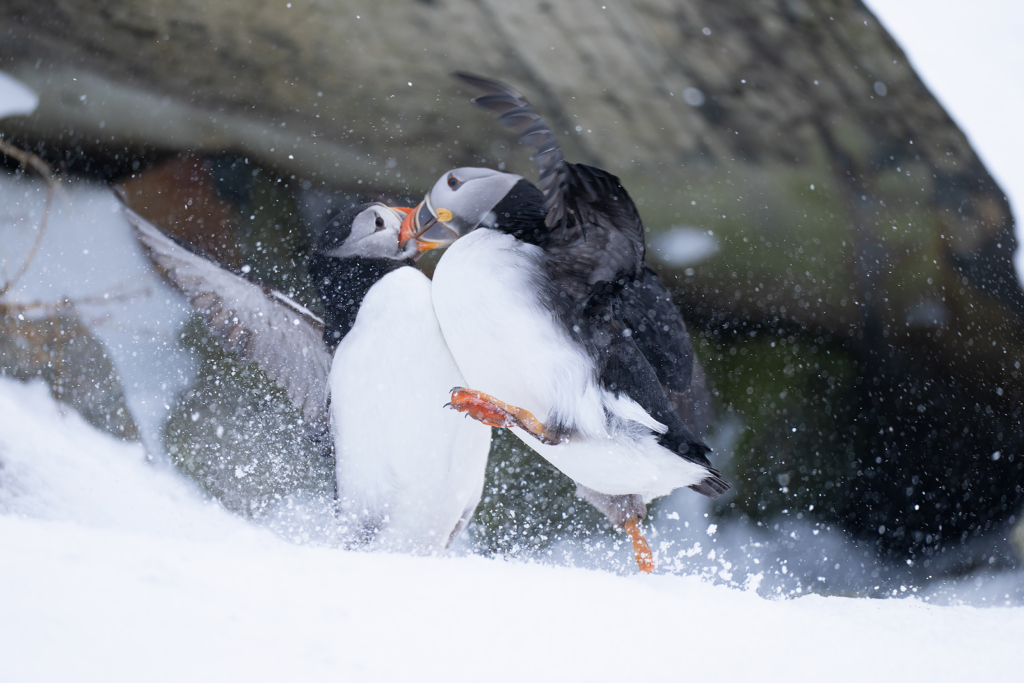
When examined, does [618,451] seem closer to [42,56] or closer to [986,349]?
[986,349]

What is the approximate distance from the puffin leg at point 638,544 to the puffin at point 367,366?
14 cm

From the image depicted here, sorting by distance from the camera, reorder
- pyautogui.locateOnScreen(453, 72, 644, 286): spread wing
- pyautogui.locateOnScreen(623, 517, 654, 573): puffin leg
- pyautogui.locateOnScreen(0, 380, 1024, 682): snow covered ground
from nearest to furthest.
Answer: pyautogui.locateOnScreen(0, 380, 1024, 682): snow covered ground → pyautogui.locateOnScreen(453, 72, 644, 286): spread wing → pyautogui.locateOnScreen(623, 517, 654, 573): puffin leg

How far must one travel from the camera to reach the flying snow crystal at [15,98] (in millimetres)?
619

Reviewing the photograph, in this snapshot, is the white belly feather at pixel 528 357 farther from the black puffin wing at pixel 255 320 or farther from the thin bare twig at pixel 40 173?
the thin bare twig at pixel 40 173

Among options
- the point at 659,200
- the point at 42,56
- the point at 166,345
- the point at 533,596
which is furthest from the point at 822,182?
the point at 42,56

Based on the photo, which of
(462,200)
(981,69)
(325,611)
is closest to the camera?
(325,611)

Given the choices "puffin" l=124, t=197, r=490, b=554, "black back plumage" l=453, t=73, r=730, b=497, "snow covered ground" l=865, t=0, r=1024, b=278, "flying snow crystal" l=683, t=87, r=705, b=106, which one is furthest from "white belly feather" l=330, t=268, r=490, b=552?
"snow covered ground" l=865, t=0, r=1024, b=278

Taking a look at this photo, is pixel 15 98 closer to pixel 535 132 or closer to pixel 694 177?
pixel 535 132

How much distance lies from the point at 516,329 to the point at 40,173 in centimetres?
43

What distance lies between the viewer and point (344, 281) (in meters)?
0.59

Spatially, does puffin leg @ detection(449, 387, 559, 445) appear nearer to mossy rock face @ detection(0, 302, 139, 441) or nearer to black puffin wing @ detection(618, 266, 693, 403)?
black puffin wing @ detection(618, 266, 693, 403)

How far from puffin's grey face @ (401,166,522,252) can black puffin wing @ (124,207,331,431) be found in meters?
0.13

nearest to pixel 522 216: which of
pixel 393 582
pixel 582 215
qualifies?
pixel 582 215

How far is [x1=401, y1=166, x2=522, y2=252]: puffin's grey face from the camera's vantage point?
1.85 ft
